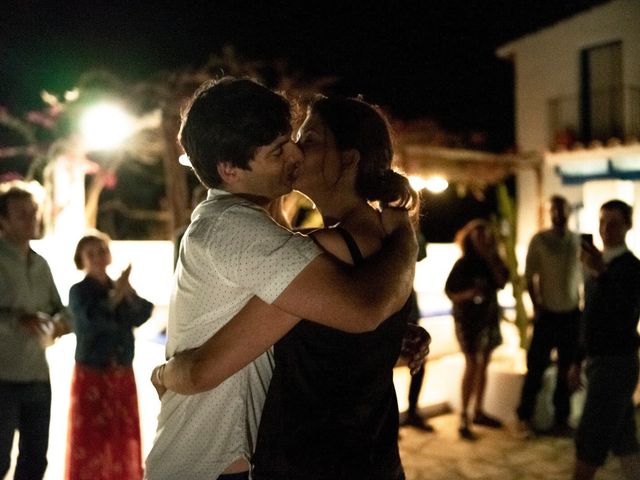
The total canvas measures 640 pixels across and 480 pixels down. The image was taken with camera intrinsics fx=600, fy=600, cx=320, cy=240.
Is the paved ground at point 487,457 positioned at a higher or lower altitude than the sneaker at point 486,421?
lower

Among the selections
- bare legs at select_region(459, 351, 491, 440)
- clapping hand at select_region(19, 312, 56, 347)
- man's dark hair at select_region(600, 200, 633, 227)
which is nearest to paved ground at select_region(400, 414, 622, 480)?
bare legs at select_region(459, 351, 491, 440)

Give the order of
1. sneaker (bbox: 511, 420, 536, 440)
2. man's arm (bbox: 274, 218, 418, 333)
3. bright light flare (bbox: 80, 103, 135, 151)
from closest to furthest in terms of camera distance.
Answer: man's arm (bbox: 274, 218, 418, 333) → sneaker (bbox: 511, 420, 536, 440) → bright light flare (bbox: 80, 103, 135, 151)

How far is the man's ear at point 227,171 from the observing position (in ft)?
4.52

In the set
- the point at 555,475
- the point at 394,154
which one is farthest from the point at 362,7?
the point at 394,154

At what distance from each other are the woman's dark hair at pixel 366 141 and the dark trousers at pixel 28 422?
8.18 ft

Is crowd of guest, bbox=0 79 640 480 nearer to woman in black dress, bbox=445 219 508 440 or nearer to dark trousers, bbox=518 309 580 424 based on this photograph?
woman in black dress, bbox=445 219 508 440

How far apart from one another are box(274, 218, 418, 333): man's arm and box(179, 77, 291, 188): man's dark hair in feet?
1.06

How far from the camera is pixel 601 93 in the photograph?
41.4ft

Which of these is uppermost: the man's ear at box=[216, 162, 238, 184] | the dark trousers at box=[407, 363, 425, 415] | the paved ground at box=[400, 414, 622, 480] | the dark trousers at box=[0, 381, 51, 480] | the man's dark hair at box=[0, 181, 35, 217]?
the man's dark hair at box=[0, 181, 35, 217]

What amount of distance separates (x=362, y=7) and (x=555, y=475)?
10.9 m

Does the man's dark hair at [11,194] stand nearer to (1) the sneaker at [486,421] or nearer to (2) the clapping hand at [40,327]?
(2) the clapping hand at [40,327]

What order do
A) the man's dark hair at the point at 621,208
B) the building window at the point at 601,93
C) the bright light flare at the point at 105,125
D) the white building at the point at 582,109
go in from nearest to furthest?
1. the man's dark hair at the point at 621,208
2. the bright light flare at the point at 105,125
3. the white building at the point at 582,109
4. the building window at the point at 601,93

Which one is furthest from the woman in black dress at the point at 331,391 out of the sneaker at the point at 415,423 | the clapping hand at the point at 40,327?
the sneaker at the point at 415,423

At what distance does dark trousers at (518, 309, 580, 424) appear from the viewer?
5.32m
